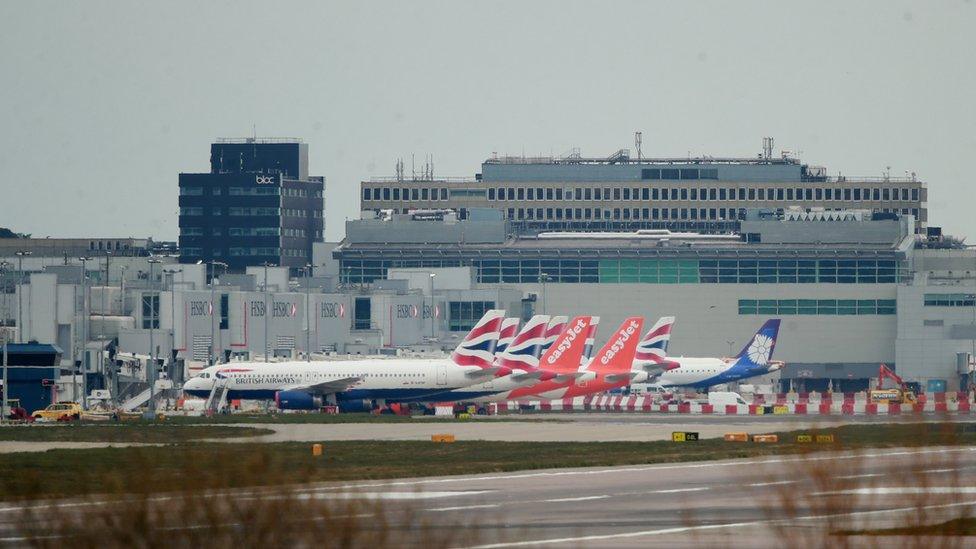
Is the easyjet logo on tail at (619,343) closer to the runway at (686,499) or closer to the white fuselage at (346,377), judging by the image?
the white fuselage at (346,377)

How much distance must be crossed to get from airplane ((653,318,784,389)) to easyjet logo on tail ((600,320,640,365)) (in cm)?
2092

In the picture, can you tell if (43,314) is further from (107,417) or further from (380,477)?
(380,477)

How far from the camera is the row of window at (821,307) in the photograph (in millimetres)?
181750

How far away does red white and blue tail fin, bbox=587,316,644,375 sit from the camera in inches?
4112

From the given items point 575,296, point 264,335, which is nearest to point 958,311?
point 575,296

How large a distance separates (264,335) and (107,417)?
174 feet

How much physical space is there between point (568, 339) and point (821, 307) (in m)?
84.2

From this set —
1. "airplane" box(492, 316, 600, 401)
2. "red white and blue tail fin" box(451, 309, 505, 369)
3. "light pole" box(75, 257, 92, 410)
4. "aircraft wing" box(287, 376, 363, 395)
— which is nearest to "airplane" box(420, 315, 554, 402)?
"airplane" box(492, 316, 600, 401)

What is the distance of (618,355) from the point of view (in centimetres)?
10481

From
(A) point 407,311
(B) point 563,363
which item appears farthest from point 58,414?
(A) point 407,311

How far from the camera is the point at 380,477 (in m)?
39.9

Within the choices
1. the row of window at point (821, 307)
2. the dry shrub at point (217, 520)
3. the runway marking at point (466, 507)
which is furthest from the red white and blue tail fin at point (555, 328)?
the dry shrub at point (217, 520)

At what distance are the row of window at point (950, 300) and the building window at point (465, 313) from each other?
44.8 metres

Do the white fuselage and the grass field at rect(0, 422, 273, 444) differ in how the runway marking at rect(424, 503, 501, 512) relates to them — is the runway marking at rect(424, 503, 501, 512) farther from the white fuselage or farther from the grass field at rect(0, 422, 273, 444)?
the white fuselage
